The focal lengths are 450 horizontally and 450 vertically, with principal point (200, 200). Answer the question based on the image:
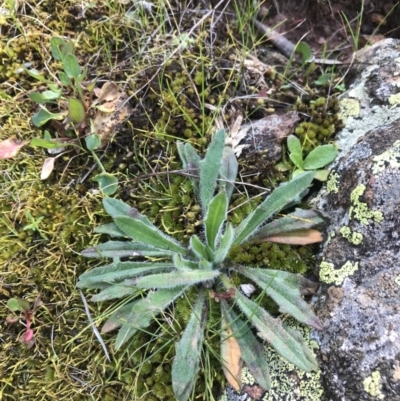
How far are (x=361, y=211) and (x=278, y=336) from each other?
583 millimetres

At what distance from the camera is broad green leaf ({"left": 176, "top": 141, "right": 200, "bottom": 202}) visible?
2.01 m

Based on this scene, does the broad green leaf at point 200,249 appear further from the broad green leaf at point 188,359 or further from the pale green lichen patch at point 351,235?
the pale green lichen patch at point 351,235

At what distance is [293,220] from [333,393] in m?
0.68

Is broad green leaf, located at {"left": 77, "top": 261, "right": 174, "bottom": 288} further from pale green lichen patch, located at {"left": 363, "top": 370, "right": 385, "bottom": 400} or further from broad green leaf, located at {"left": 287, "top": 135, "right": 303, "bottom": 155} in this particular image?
pale green lichen patch, located at {"left": 363, "top": 370, "right": 385, "bottom": 400}

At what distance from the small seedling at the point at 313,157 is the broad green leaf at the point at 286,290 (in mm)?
475

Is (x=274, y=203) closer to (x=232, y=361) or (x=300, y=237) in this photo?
(x=300, y=237)

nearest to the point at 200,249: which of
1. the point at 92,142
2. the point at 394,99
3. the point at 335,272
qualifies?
the point at 335,272

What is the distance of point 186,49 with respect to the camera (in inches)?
89.7

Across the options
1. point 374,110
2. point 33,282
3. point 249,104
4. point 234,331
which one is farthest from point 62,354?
point 374,110

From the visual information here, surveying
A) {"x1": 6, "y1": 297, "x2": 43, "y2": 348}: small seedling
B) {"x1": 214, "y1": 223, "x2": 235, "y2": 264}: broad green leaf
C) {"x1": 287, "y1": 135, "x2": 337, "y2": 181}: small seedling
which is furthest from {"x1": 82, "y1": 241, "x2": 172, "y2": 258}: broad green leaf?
{"x1": 287, "y1": 135, "x2": 337, "y2": 181}: small seedling

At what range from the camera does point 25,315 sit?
1.97 meters

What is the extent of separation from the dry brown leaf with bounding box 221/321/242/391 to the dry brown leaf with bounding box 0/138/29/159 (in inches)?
51.2

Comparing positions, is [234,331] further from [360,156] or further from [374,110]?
[374,110]

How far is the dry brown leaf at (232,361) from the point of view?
1.71 m
